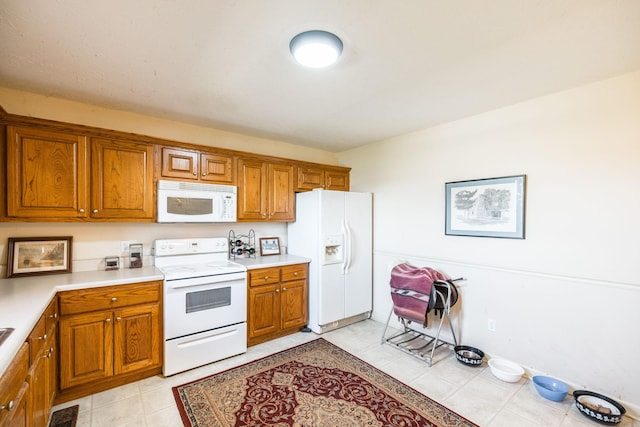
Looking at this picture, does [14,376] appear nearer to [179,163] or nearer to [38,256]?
[38,256]

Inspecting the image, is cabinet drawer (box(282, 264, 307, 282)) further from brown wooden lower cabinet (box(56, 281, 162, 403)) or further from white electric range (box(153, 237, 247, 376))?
brown wooden lower cabinet (box(56, 281, 162, 403))

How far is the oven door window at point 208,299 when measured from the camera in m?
2.61

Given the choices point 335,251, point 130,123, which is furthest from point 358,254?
point 130,123

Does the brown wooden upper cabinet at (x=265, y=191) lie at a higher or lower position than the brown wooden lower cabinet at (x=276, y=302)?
higher

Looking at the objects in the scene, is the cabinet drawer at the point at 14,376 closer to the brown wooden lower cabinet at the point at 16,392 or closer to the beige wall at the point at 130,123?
the brown wooden lower cabinet at the point at 16,392

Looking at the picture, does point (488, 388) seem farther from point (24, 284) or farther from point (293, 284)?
point (24, 284)

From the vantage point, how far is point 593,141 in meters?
2.22

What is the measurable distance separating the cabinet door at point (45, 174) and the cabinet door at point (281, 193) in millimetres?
1763

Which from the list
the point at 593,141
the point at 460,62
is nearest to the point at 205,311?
the point at 460,62

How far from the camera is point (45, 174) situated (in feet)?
7.39

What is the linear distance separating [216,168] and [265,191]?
2.04 ft

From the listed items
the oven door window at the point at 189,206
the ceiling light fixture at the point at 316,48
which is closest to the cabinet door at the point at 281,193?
the oven door window at the point at 189,206

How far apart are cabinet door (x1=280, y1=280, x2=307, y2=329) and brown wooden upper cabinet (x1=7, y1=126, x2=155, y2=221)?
65.1 inches

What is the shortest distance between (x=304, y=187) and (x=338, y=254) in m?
0.99
